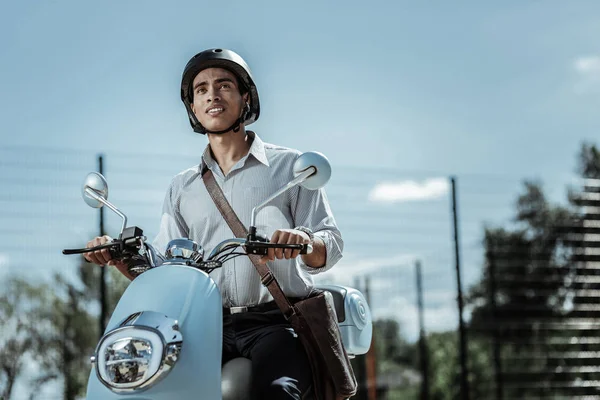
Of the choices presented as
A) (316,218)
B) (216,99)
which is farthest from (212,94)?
(316,218)

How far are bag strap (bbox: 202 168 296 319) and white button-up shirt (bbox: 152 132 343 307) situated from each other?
1.4 inches

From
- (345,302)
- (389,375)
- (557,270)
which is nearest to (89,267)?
(345,302)

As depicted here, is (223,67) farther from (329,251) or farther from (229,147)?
(329,251)

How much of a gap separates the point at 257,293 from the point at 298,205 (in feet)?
0.95

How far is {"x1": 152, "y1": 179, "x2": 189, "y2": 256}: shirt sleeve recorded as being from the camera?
93.8 inches

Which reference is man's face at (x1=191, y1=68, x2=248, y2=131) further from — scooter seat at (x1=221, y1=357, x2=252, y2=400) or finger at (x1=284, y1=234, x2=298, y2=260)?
scooter seat at (x1=221, y1=357, x2=252, y2=400)

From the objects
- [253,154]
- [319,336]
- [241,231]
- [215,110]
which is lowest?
[319,336]

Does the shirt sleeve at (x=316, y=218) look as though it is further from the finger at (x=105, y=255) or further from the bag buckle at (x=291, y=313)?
the finger at (x=105, y=255)

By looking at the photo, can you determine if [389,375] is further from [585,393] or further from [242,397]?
[242,397]

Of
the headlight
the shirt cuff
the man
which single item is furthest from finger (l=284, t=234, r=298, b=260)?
the headlight

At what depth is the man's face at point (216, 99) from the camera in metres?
2.29

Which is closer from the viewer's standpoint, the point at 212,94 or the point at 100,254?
the point at 100,254

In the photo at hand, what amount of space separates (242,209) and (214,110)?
30cm

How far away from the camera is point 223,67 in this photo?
233 centimetres
